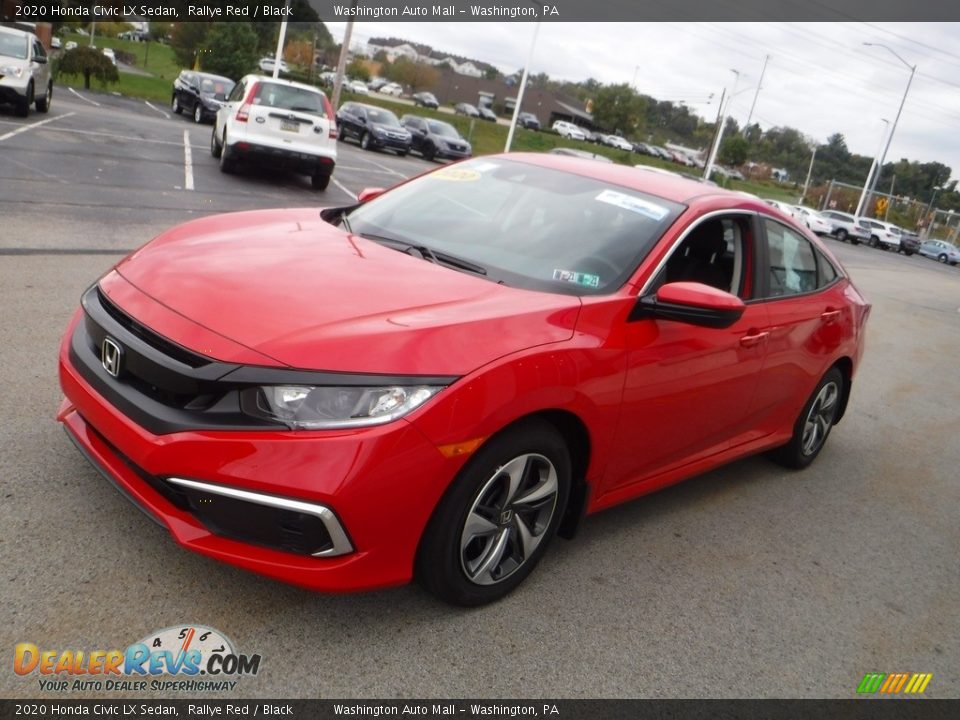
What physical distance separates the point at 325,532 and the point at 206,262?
1231 millimetres

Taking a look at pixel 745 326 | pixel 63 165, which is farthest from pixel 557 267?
pixel 63 165

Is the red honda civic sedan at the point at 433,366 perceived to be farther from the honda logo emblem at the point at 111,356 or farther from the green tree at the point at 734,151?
the green tree at the point at 734,151

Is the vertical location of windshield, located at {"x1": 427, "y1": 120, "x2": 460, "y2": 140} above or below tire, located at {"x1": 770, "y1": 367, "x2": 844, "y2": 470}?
above

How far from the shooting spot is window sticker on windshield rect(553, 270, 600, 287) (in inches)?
138

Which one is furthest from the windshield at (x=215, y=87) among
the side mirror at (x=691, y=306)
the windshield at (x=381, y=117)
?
the side mirror at (x=691, y=306)

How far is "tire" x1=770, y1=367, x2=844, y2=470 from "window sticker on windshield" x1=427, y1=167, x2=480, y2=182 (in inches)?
94.7

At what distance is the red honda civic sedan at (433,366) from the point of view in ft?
8.63

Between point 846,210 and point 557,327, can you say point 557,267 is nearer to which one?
point 557,327

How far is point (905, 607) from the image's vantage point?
3.97 metres

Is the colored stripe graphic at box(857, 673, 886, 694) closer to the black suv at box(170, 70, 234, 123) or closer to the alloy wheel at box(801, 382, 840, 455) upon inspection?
the alloy wheel at box(801, 382, 840, 455)

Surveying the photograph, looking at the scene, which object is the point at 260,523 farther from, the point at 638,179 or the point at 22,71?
the point at 22,71

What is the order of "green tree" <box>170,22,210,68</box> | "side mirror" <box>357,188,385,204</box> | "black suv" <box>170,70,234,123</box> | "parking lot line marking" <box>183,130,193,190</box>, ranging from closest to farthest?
"side mirror" <box>357,188,385,204</box> < "parking lot line marking" <box>183,130,193,190</box> < "black suv" <box>170,70,234,123</box> < "green tree" <box>170,22,210,68</box>

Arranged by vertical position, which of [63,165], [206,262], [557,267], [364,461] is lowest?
[63,165]
